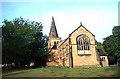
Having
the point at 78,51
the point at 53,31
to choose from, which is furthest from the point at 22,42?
the point at 53,31

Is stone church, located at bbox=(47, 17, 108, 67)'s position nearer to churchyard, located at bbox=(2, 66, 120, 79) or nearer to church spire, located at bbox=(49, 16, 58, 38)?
churchyard, located at bbox=(2, 66, 120, 79)

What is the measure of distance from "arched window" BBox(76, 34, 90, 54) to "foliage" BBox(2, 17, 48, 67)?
8176mm

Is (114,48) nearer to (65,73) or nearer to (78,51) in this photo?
(78,51)

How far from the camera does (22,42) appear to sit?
4403cm

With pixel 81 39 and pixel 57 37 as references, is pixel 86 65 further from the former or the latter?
pixel 57 37

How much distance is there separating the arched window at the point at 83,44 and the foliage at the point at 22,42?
8176 mm

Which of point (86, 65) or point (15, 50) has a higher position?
point (15, 50)

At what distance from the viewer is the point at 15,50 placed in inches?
1689

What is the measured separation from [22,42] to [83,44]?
54.2 feet

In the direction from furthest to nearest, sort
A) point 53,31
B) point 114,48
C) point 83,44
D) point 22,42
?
point 53,31 → point 114,48 → point 83,44 → point 22,42

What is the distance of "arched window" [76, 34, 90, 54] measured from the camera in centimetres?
5369

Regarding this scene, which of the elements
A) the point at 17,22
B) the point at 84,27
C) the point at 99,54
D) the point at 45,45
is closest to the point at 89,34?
the point at 84,27

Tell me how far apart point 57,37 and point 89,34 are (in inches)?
836

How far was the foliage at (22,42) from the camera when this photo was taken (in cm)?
4244
